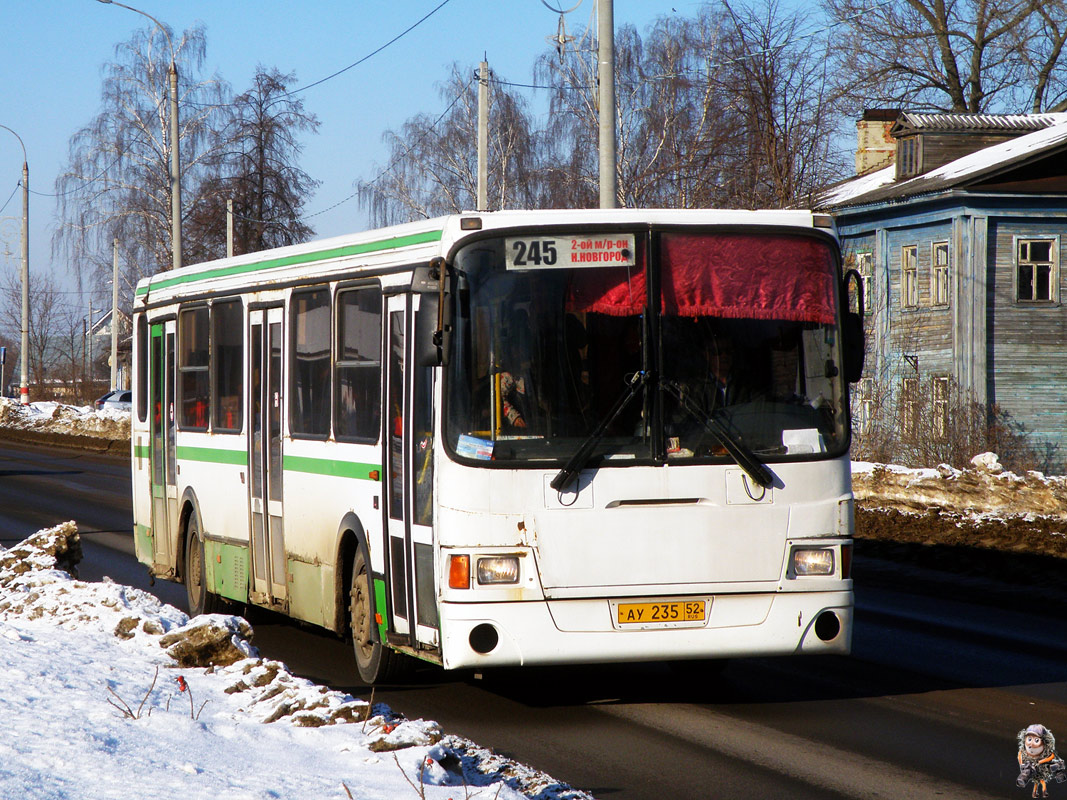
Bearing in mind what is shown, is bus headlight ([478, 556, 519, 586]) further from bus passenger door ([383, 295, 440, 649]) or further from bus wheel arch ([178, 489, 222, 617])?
bus wheel arch ([178, 489, 222, 617])

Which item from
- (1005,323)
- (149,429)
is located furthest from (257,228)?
(149,429)

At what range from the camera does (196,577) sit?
12.7m

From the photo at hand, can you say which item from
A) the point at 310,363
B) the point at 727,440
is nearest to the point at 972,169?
the point at 310,363

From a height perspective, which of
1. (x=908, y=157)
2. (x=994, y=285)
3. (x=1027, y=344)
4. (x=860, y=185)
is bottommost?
(x=1027, y=344)

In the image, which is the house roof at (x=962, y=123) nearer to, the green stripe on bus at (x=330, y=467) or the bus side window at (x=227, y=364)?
the bus side window at (x=227, y=364)

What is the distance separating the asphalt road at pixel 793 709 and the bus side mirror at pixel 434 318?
1.89 m

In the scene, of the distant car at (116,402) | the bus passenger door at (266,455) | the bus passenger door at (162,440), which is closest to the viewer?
the bus passenger door at (266,455)

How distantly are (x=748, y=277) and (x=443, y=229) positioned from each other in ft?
5.35

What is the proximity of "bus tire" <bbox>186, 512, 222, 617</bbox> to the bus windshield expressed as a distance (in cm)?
491

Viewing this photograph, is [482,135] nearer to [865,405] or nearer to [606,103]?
[865,405]

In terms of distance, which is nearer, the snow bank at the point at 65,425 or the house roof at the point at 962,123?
the house roof at the point at 962,123

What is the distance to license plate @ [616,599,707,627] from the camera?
8.19 m

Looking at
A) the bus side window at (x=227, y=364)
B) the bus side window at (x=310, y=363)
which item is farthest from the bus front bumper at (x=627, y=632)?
the bus side window at (x=227, y=364)

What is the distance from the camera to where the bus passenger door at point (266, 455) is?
1084 cm
